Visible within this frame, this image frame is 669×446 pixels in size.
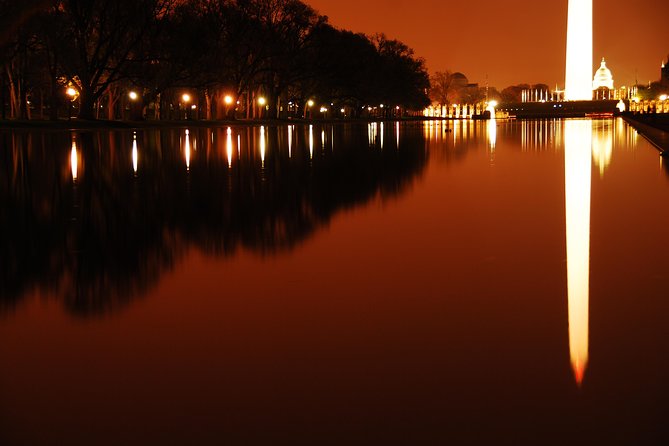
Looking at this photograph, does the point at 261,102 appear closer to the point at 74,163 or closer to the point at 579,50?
the point at 579,50

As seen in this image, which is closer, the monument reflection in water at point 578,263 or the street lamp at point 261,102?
the monument reflection in water at point 578,263

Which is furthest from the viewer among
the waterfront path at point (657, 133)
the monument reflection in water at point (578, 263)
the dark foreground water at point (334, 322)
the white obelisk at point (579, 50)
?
the white obelisk at point (579, 50)

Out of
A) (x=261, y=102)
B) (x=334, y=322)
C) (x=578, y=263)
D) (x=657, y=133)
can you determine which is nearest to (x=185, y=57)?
(x=657, y=133)

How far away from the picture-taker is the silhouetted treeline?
55812mm

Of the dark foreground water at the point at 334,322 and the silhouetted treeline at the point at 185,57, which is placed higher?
the silhouetted treeline at the point at 185,57

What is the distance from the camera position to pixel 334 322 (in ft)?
20.2

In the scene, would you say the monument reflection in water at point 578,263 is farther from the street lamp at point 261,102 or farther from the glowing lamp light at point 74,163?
the street lamp at point 261,102

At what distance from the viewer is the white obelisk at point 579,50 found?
5325 inches

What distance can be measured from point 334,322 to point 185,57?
189 ft

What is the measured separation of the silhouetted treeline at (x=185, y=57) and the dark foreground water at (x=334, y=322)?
28.5 metres

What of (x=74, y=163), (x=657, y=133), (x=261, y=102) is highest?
(x=261, y=102)

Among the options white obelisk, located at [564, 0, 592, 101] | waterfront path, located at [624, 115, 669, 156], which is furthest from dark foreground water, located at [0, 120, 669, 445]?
white obelisk, located at [564, 0, 592, 101]

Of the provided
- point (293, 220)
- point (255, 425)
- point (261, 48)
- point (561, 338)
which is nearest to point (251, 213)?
point (293, 220)

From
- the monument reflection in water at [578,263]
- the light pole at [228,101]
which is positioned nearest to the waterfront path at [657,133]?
the monument reflection in water at [578,263]
